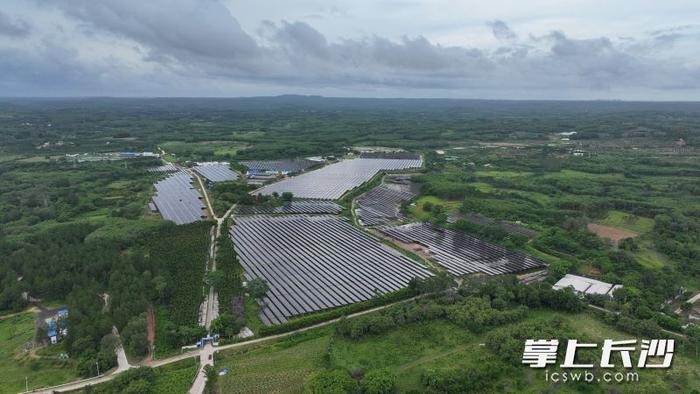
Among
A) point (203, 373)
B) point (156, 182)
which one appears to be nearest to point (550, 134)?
point (156, 182)

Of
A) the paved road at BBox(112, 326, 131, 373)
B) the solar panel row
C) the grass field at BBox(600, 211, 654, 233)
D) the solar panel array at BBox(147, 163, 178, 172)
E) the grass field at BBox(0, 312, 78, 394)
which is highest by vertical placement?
the grass field at BBox(600, 211, 654, 233)

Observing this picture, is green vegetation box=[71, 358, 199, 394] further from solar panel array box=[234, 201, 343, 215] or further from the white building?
solar panel array box=[234, 201, 343, 215]

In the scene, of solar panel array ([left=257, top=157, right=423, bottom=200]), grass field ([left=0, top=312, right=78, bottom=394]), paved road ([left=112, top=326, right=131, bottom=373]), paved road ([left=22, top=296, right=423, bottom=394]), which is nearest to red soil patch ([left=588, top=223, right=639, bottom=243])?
paved road ([left=22, top=296, right=423, bottom=394])

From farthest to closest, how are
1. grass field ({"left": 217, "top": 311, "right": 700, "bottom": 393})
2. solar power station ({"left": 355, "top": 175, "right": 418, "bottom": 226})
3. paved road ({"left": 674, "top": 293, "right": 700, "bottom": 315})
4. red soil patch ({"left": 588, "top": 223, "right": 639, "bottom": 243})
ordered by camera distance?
solar power station ({"left": 355, "top": 175, "right": 418, "bottom": 226}) → red soil patch ({"left": 588, "top": 223, "right": 639, "bottom": 243}) → paved road ({"left": 674, "top": 293, "right": 700, "bottom": 315}) → grass field ({"left": 217, "top": 311, "right": 700, "bottom": 393})

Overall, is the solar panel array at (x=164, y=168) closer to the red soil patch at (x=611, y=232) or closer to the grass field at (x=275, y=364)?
the grass field at (x=275, y=364)

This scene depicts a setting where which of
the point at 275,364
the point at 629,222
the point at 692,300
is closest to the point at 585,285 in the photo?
the point at 692,300

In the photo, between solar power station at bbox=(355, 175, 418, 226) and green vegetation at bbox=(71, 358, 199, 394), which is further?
solar power station at bbox=(355, 175, 418, 226)

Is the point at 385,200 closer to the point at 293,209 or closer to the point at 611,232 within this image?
the point at 293,209
